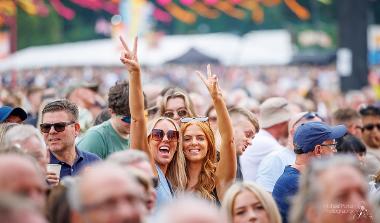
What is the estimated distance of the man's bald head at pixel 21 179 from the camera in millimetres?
5871

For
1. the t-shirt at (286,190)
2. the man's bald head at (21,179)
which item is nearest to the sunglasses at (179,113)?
the t-shirt at (286,190)

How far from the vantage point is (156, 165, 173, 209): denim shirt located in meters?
8.29

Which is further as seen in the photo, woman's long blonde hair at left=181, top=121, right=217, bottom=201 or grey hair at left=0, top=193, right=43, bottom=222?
woman's long blonde hair at left=181, top=121, right=217, bottom=201

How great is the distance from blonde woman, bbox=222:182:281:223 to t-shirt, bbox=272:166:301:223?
152 cm

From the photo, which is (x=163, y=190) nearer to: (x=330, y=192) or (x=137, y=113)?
(x=137, y=113)

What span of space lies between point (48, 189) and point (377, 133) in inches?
253

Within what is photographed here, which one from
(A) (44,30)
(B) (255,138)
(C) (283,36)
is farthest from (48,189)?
(A) (44,30)

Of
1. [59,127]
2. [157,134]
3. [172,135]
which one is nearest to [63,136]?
[59,127]

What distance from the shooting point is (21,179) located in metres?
5.91

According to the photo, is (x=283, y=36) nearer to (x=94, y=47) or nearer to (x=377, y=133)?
(x=94, y=47)

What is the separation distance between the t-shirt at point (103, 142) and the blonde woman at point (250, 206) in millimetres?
3165

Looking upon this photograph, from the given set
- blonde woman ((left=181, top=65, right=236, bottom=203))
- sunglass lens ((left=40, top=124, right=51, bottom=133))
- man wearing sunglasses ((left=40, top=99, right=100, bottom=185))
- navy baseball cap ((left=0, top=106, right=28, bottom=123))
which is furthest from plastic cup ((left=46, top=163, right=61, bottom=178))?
navy baseball cap ((left=0, top=106, right=28, bottom=123))

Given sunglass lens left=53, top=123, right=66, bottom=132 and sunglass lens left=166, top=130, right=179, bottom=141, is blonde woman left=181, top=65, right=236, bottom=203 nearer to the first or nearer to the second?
sunglass lens left=166, top=130, right=179, bottom=141

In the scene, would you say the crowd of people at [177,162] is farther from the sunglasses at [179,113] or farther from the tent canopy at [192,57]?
the tent canopy at [192,57]
